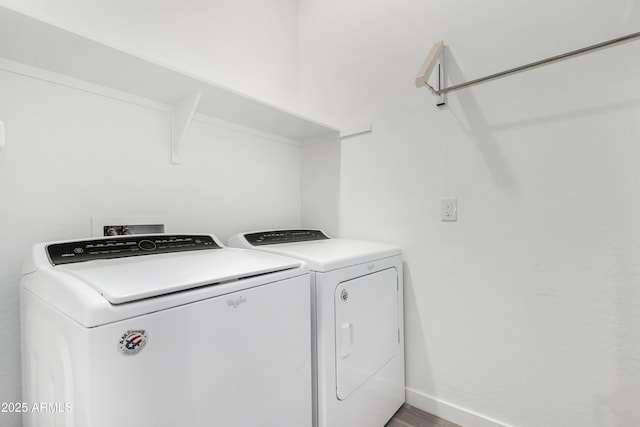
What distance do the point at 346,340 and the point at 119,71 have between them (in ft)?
4.89

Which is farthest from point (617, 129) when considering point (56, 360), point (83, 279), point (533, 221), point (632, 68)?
point (56, 360)

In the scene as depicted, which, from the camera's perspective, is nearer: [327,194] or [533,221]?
[533,221]

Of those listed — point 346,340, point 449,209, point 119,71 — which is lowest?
point 346,340

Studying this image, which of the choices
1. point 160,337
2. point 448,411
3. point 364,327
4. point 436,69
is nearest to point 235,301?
point 160,337

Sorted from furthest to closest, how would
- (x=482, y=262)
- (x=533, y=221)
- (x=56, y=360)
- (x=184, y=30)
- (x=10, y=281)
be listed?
(x=184, y=30) → (x=482, y=262) → (x=533, y=221) → (x=10, y=281) → (x=56, y=360)

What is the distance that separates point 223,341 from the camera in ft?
2.86

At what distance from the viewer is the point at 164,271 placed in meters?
0.93

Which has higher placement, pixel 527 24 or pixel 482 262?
pixel 527 24

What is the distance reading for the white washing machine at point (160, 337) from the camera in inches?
26.4

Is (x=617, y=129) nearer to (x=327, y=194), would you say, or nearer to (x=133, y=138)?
(x=327, y=194)

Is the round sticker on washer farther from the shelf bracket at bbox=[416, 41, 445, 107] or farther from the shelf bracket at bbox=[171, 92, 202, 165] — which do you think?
the shelf bracket at bbox=[416, 41, 445, 107]

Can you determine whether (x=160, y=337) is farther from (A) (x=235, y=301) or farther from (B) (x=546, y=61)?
(B) (x=546, y=61)

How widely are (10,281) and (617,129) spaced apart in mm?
2455

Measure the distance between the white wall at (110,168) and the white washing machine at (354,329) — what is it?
352 millimetres
